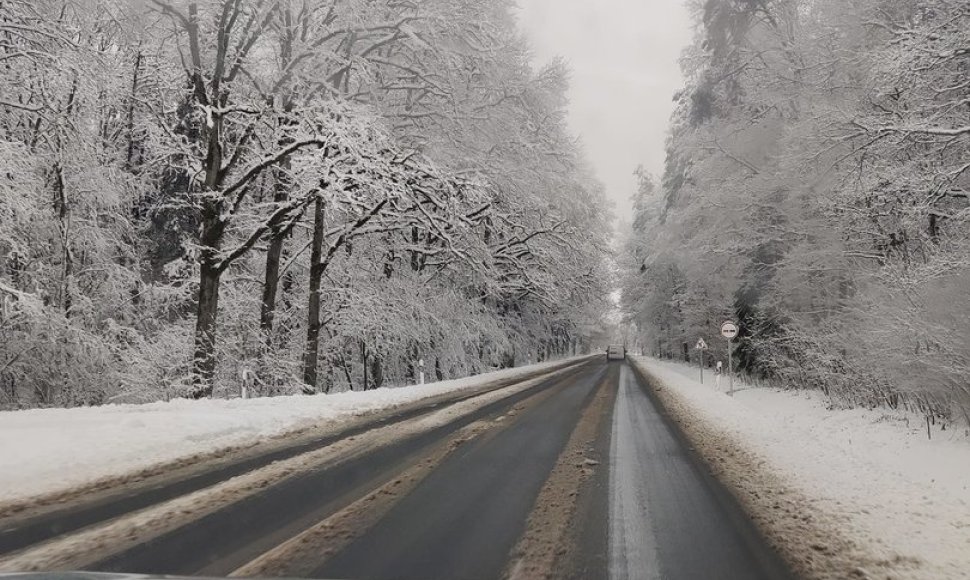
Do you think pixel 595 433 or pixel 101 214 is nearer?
pixel 595 433

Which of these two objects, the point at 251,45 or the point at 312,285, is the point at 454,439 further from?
the point at 251,45

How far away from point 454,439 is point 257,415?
3.57 m

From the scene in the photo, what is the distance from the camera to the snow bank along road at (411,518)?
3.54 m

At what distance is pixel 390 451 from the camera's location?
23.9ft

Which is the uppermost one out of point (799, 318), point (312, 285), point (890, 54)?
point (890, 54)

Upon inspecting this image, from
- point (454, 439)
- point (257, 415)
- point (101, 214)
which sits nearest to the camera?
point (454, 439)

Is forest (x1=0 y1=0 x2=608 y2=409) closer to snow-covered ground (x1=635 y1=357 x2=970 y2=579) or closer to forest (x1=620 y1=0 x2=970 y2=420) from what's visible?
forest (x1=620 y1=0 x2=970 y2=420)

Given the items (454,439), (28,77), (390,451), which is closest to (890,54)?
(454,439)

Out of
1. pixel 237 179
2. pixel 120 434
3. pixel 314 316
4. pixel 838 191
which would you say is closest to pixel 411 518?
pixel 120 434

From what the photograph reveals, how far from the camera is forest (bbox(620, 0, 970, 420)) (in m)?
9.01

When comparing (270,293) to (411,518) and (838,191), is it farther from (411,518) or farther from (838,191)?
(838,191)

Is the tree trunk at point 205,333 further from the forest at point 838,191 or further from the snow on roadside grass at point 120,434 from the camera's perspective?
the forest at point 838,191

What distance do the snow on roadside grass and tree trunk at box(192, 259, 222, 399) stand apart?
7.89 ft

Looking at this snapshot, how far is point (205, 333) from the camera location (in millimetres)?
13484
